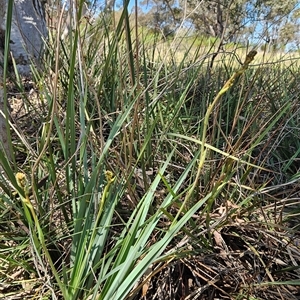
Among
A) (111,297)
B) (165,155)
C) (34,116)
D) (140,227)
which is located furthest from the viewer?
(34,116)

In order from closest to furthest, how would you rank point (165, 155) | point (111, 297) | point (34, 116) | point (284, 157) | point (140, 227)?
point (111, 297) → point (140, 227) → point (165, 155) → point (284, 157) → point (34, 116)

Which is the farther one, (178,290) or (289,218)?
(289,218)

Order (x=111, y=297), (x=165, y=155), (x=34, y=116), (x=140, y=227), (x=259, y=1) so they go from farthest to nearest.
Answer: (x=259, y=1) → (x=34, y=116) → (x=165, y=155) → (x=140, y=227) → (x=111, y=297)

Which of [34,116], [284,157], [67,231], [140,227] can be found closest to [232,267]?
[140,227]

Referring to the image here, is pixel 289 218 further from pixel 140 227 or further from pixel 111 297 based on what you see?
pixel 111 297

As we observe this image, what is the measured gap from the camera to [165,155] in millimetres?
1047

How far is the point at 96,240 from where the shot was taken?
708 mm

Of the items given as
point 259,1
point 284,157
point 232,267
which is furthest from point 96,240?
point 259,1

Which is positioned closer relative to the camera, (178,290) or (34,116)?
(178,290)

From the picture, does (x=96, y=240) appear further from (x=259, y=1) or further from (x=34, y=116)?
(x=259, y=1)

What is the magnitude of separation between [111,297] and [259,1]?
137 cm

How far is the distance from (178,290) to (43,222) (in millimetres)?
320

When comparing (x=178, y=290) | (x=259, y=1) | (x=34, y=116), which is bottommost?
(x=178, y=290)

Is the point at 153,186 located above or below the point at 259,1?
below
